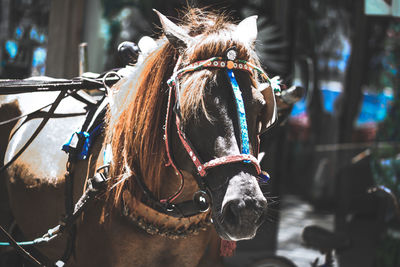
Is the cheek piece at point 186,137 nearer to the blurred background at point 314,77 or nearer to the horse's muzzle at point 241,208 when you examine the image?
the horse's muzzle at point 241,208

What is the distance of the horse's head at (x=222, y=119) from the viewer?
1688 millimetres

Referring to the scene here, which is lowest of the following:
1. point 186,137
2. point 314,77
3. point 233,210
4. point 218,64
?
point 314,77

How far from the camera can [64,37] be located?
4.71 metres

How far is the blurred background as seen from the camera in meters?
4.73

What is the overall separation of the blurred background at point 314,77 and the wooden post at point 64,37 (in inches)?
0.4

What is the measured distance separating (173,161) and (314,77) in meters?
5.74

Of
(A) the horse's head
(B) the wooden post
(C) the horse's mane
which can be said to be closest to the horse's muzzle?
(A) the horse's head

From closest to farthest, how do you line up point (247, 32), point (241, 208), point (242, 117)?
1. point (241, 208)
2. point (242, 117)
3. point (247, 32)

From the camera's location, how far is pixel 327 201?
752cm

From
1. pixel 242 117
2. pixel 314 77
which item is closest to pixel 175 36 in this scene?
pixel 242 117

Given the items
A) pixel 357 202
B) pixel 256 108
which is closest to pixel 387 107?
pixel 357 202

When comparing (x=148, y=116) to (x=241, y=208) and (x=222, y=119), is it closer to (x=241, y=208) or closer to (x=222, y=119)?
(x=222, y=119)

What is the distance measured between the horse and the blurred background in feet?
4.28

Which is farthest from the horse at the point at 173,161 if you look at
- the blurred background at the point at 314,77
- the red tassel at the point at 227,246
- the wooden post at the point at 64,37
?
the wooden post at the point at 64,37
